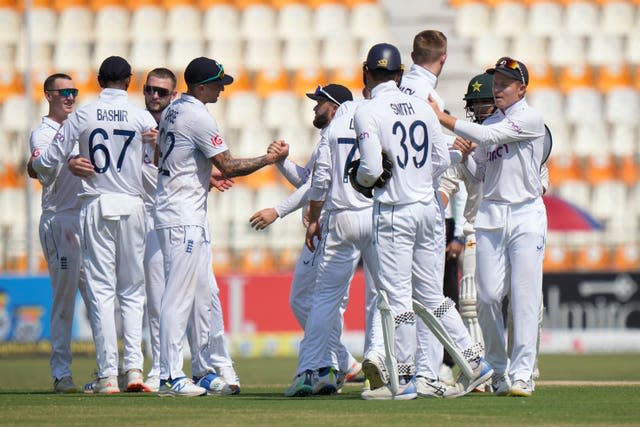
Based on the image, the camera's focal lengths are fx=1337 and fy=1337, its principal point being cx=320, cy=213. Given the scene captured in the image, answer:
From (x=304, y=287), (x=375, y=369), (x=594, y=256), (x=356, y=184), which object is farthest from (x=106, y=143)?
(x=594, y=256)

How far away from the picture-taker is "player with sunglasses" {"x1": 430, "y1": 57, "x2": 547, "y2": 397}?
9273 mm

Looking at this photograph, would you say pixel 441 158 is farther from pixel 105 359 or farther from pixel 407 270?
pixel 105 359

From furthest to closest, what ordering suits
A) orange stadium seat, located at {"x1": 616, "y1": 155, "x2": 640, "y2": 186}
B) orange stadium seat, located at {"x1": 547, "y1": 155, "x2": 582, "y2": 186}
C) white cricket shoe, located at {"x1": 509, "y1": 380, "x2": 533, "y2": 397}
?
1. orange stadium seat, located at {"x1": 616, "y1": 155, "x2": 640, "y2": 186}
2. orange stadium seat, located at {"x1": 547, "y1": 155, "x2": 582, "y2": 186}
3. white cricket shoe, located at {"x1": 509, "y1": 380, "x2": 533, "y2": 397}

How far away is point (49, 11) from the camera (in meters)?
24.2

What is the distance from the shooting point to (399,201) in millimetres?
8859

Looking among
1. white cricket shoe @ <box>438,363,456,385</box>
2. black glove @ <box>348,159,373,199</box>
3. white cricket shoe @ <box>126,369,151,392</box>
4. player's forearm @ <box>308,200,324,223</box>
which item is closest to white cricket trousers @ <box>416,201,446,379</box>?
black glove @ <box>348,159,373,199</box>

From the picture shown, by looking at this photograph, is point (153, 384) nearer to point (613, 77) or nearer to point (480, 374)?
point (480, 374)

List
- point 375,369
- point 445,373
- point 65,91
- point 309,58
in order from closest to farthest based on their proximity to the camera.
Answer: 1. point 375,369
2. point 65,91
3. point 445,373
4. point 309,58

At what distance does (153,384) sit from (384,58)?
128 inches

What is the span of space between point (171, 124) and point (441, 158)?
76.6 inches

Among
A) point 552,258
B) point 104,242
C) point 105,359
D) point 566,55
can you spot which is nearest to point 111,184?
point 104,242

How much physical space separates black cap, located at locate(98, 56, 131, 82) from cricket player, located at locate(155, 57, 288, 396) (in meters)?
0.93

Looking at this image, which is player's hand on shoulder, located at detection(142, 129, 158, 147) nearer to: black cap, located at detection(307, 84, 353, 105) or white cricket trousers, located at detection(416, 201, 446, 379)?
black cap, located at detection(307, 84, 353, 105)

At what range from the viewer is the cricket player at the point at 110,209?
10.2m
